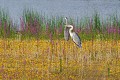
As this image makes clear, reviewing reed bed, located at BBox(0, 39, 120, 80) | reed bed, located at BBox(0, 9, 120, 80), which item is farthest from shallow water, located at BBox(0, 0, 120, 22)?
reed bed, located at BBox(0, 39, 120, 80)

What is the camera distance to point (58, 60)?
422 inches

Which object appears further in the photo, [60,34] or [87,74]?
[60,34]

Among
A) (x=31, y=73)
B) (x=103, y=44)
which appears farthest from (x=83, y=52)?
(x=31, y=73)

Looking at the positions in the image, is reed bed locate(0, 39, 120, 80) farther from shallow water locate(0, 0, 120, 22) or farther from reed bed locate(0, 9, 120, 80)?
shallow water locate(0, 0, 120, 22)

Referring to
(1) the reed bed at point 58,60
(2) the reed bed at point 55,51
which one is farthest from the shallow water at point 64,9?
(1) the reed bed at point 58,60

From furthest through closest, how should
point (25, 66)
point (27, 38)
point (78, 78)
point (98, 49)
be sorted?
point (27, 38)
point (98, 49)
point (25, 66)
point (78, 78)

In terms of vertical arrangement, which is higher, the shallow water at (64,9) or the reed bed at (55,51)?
the reed bed at (55,51)

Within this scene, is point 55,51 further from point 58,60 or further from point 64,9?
point 64,9

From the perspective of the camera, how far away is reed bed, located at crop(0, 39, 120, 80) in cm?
952

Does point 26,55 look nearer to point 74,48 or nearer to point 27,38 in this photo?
point 74,48

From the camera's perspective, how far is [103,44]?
41.5 ft

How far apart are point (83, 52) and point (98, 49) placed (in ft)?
1.95

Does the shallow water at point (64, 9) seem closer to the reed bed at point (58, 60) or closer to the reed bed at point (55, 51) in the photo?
the reed bed at point (55, 51)

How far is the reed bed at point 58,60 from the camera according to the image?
31.2 feet
